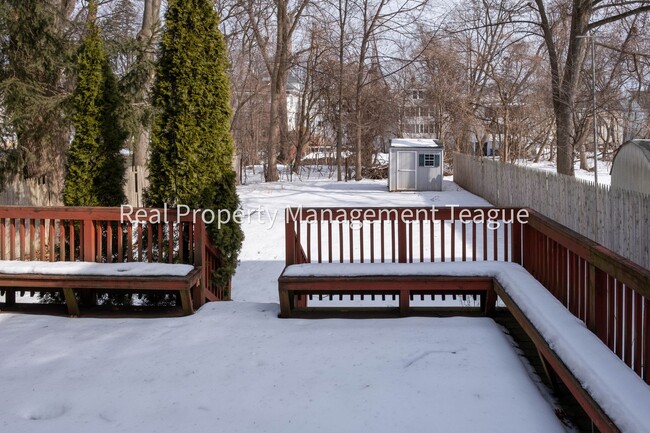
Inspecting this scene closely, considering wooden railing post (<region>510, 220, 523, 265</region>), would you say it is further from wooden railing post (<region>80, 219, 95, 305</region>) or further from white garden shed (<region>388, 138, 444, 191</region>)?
white garden shed (<region>388, 138, 444, 191</region>)

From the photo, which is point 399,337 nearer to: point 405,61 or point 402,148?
point 402,148

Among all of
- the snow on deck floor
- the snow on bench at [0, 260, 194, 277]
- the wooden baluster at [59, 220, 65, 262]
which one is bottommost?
the snow on deck floor

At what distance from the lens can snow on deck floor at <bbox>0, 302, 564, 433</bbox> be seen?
12.8ft

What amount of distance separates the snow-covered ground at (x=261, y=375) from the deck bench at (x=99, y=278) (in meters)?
0.30

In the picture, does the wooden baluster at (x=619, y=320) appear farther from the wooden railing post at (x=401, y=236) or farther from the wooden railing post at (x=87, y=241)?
the wooden railing post at (x=87, y=241)

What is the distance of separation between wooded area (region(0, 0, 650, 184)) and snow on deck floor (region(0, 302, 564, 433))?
200 inches

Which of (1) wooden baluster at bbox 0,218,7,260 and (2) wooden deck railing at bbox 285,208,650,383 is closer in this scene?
(2) wooden deck railing at bbox 285,208,650,383

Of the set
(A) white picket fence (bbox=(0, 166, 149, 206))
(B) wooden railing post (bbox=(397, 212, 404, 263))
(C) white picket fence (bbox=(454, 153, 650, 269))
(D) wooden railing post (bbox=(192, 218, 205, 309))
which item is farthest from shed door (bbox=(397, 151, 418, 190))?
(D) wooden railing post (bbox=(192, 218, 205, 309))

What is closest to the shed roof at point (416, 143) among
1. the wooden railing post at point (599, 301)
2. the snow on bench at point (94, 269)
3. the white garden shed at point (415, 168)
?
the white garden shed at point (415, 168)

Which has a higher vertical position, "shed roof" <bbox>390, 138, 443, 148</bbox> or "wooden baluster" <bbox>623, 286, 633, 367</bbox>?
"shed roof" <bbox>390, 138, 443, 148</bbox>

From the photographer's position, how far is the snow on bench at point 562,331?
2.94 metres

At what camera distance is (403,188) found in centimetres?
2728

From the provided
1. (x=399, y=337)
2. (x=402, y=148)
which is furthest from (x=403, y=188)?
(x=399, y=337)

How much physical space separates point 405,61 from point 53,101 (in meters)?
26.3
